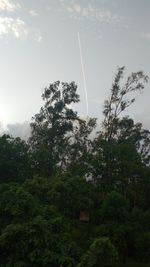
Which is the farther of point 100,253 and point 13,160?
point 13,160

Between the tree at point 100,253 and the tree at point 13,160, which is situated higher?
the tree at point 13,160

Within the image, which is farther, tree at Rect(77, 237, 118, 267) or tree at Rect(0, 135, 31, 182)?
tree at Rect(0, 135, 31, 182)

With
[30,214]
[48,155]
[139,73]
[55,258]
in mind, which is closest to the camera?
[55,258]

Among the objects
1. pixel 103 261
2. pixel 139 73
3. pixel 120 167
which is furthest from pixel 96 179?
pixel 103 261

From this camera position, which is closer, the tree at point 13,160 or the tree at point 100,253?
the tree at point 100,253

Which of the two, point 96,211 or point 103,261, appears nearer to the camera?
point 103,261

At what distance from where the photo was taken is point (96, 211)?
2750 cm

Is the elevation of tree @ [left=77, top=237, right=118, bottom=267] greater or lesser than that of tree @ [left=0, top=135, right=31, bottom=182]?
lesser

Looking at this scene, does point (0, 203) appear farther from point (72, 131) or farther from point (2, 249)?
point (72, 131)

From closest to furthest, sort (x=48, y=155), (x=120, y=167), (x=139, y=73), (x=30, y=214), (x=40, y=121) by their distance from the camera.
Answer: (x=30, y=214), (x=120, y=167), (x=48, y=155), (x=139, y=73), (x=40, y=121)

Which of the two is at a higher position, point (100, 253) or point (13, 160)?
point (13, 160)

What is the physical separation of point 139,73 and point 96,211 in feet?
58.5

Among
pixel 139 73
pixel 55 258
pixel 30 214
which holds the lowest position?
pixel 55 258

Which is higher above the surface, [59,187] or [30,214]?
[59,187]
